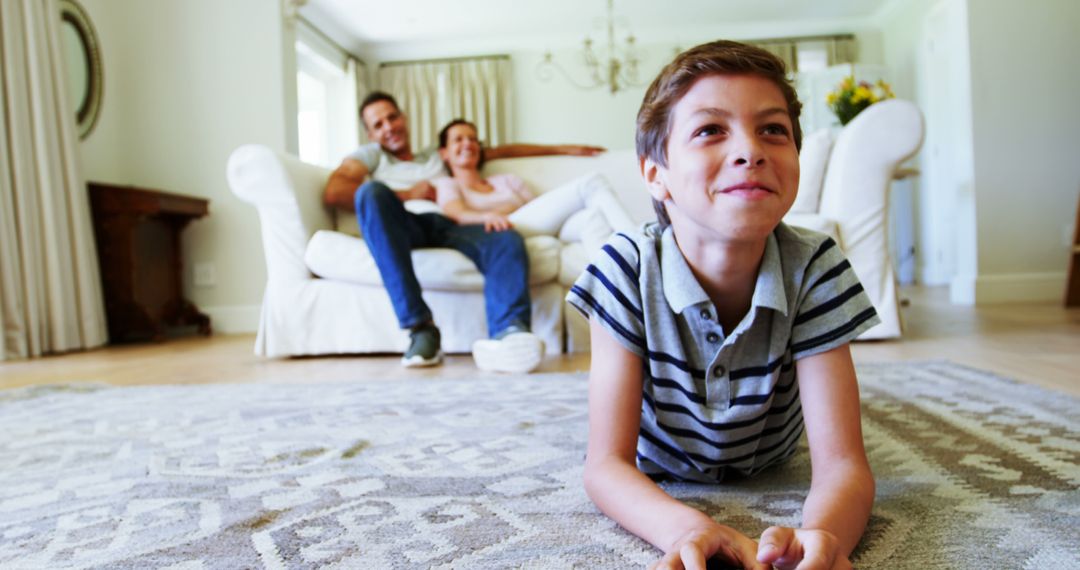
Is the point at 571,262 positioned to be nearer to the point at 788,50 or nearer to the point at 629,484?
the point at 629,484

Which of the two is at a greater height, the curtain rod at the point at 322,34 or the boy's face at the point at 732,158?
the curtain rod at the point at 322,34

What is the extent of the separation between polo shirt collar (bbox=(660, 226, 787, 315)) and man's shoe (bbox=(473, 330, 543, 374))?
1289 millimetres

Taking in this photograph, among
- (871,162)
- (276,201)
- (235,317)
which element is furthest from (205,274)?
(871,162)

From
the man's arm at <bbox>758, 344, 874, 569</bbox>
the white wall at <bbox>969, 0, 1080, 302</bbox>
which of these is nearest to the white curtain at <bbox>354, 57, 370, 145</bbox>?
the white wall at <bbox>969, 0, 1080, 302</bbox>

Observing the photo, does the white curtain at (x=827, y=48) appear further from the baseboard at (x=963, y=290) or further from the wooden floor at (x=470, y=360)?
Answer: the wooden floor at (x=470, y=360)

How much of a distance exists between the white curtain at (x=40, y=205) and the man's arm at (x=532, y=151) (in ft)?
5.91

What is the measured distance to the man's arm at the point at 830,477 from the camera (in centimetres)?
53

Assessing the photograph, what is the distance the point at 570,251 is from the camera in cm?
251

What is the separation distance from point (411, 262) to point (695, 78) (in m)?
1.75

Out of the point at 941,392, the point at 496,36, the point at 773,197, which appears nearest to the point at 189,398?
the point at 773,197

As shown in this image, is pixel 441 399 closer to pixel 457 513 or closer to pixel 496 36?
pixel 457 513

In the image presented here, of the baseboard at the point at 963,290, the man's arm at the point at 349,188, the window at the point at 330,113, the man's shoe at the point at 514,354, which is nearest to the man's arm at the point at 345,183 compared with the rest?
the man's arm at the point at 349,188

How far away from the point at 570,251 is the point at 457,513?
5.81ft

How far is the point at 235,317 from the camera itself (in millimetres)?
3918
